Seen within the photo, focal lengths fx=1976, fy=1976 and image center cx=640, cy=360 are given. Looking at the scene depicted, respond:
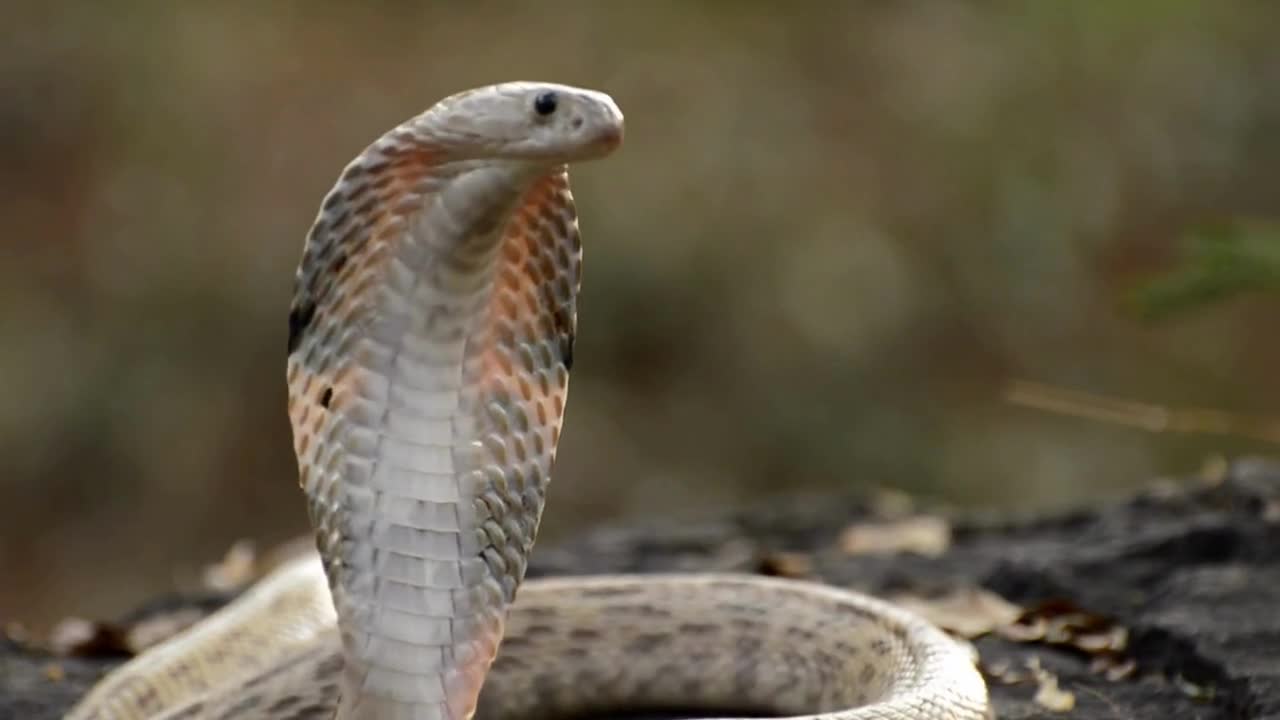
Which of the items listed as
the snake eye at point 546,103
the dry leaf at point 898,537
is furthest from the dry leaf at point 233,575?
the snake eye at point 546,103

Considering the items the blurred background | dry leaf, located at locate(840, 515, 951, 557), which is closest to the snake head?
dry leaf, located at locate(840, 515, 951, 557)

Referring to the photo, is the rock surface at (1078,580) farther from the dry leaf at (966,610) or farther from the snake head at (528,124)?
the snake head at (528,124)

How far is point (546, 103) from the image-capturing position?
2.42 metres

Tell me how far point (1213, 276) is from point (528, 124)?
2.91m

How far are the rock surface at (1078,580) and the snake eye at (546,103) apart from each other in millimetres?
1487

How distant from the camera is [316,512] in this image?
2725 millimetres

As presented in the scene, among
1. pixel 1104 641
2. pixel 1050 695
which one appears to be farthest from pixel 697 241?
pixel 1050 695

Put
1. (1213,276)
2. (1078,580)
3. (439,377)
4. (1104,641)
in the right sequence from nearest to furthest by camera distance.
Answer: (439,377) < (1104,641) < (1078,580) < (1213,276)

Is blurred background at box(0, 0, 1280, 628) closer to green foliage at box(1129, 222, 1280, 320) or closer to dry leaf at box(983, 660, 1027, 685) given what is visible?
green foliage at box(1129, 222, 1280, 320)

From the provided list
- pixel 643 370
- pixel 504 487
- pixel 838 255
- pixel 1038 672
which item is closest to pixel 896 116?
pixel 838 255

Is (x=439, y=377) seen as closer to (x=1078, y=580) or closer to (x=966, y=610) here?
(x=966, y=610)

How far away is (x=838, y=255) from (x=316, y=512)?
288 inches

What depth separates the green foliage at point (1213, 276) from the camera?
483cm

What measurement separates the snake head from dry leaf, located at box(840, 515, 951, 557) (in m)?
2.67
